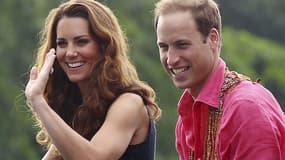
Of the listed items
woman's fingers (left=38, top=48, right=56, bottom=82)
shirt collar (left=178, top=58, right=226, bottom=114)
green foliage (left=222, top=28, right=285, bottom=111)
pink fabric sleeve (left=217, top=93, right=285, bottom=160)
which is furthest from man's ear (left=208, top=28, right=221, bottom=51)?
green foliage (left=222, top=28, right=285, bottom=111)

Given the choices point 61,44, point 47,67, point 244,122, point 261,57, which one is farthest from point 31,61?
point 244,122

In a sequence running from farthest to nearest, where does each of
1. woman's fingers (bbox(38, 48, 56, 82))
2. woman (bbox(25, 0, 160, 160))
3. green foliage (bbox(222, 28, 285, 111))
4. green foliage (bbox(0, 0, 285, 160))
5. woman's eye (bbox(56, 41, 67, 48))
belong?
green foliage (bbox(222, 28, 285, 111)), green foliage (bbox(0, 0, 285, 160)), woman's eye (bbox(56, 41, 67, 48)), woman (bbox(25, 0, 160, 160)), woman's fingers (bbox(38, 48, 56, 82))

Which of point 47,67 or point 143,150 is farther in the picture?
point 143,150

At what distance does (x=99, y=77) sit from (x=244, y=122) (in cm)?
118

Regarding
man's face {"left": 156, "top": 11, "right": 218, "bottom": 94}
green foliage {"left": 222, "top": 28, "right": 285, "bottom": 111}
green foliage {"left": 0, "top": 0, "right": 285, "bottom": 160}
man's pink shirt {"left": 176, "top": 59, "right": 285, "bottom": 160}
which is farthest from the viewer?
green foliage {"left": 222, "top": 28, "right": 285, "bottom": 111}

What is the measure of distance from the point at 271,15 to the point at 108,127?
22733 mm

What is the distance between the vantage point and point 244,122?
5.01m

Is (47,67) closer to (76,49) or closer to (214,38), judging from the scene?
(76,49)

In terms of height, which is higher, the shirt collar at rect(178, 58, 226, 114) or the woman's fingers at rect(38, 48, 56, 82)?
the shirt collar at rect(178, 58, 226, 114)

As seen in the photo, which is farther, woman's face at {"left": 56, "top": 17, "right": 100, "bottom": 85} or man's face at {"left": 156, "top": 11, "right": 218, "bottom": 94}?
woman's face at {"left": 56, "top": 17, "right": 100, "bottom": 85}

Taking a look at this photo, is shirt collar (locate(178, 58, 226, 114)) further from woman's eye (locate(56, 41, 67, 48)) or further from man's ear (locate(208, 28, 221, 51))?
woman's eye (locate(56, 41, 67, 48))

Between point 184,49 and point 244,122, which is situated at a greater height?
point 184,49

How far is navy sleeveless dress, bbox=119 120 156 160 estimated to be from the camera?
19.6 ft

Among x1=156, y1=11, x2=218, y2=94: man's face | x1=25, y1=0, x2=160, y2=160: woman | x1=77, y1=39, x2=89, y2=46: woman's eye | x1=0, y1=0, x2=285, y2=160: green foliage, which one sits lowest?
x1=0, y1=0, x2=285, y2=160: green foliage
